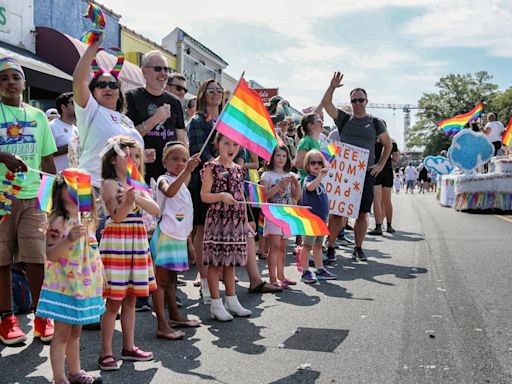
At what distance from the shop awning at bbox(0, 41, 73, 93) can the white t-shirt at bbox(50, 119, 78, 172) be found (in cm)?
567

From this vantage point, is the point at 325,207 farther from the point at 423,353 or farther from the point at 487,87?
the point at 487,87

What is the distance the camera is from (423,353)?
3.82 metres

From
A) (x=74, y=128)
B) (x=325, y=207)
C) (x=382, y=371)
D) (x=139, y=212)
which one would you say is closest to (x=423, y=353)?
(x=382, y=371)

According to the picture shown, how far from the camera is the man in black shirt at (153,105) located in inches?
203

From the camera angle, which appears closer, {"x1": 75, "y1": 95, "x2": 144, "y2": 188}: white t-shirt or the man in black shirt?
{"x1": 75, "y1": 95, "x2": 144, "y2": 188}: white t-shirt

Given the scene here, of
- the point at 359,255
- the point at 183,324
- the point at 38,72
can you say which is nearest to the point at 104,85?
the point at 183,324

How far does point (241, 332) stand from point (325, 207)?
2.50 metres

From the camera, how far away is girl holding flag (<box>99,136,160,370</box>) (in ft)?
11.6

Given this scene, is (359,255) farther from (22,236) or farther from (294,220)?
(22,236)

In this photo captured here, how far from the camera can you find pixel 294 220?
5.00 metres

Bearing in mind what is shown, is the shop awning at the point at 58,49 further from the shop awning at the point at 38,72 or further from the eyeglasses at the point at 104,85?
the eyeglasses at the point at 104,85

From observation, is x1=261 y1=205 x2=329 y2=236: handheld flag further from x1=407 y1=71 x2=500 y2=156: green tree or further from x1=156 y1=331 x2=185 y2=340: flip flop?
x1=407 y1=71 x2=500 y2=156: green tree

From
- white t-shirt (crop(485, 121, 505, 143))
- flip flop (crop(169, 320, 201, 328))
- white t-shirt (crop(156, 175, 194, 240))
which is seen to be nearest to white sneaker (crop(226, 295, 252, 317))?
flip flop (crop(169, 320, 201, 328))

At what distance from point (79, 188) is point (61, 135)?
334 centimetres
